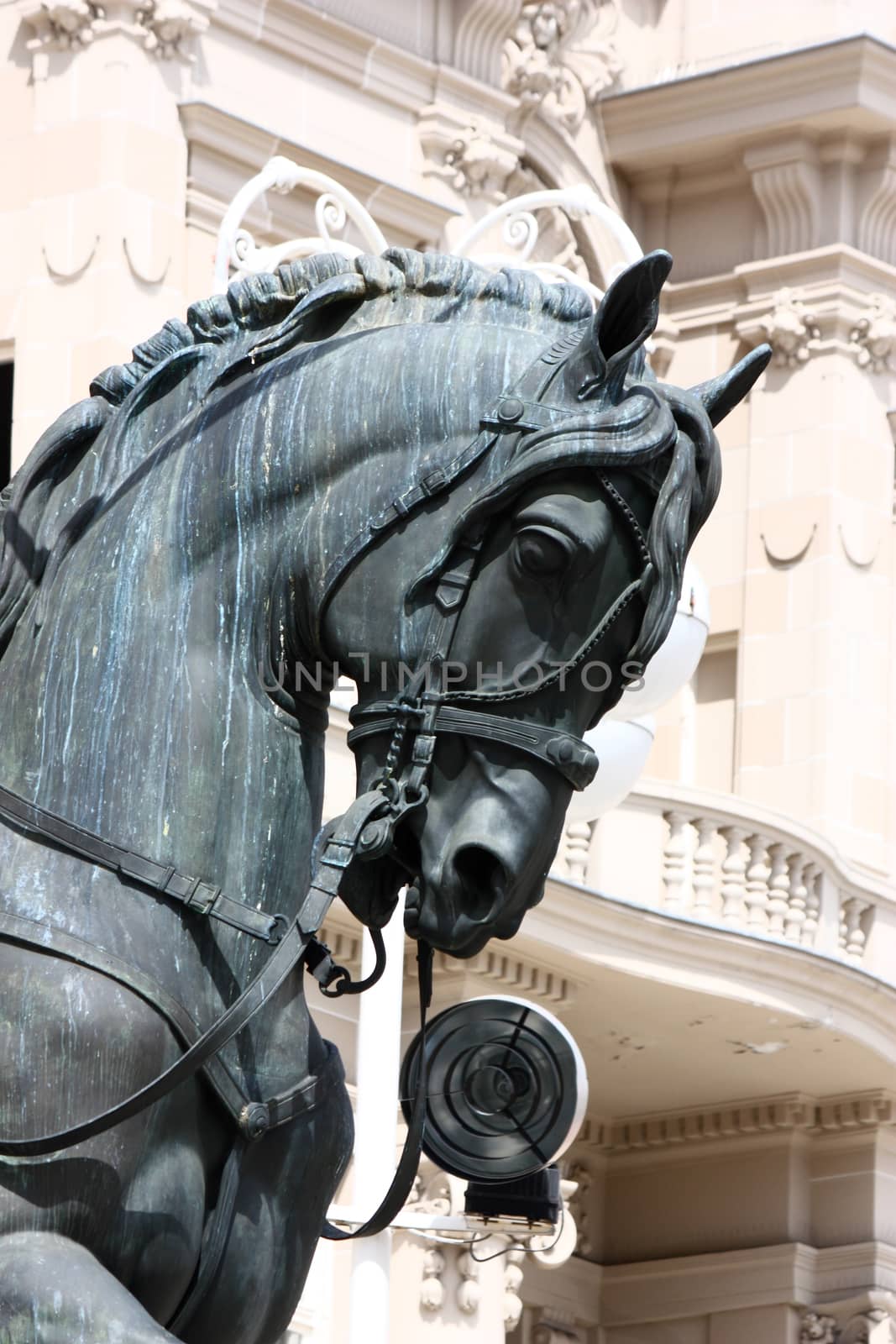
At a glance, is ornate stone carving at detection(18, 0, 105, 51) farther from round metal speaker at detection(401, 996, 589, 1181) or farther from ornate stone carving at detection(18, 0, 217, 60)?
round metal speaker at detection(401, 996, 589, 1181)

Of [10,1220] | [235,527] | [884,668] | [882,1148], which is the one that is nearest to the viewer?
[10,1220]

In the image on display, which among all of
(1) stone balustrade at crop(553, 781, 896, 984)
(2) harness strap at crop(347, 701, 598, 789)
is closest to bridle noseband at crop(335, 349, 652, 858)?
(2) harness strap at crop(347, 701, 598, 789)

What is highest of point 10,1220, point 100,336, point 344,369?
point 100,336

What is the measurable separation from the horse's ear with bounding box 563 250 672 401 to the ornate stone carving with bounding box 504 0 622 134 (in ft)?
54.9

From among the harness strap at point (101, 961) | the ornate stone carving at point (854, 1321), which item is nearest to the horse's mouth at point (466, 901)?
the harness strap at point (101, 961)

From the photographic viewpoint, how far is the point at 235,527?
13.3 ft

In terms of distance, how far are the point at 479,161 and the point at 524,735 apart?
16042 millimetres

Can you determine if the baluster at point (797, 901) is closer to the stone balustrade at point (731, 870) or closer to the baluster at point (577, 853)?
the stone balustrade at point (731, 870)

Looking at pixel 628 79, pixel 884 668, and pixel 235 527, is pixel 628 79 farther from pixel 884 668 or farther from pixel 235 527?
pixel 235 527

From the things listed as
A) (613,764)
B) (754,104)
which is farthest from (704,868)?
(754,104)

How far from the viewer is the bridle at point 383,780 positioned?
3896mm

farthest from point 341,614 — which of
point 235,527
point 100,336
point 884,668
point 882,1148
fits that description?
point 884,668

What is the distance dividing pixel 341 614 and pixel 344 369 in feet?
1.04

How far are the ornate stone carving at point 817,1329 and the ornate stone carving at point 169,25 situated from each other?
317 inches
